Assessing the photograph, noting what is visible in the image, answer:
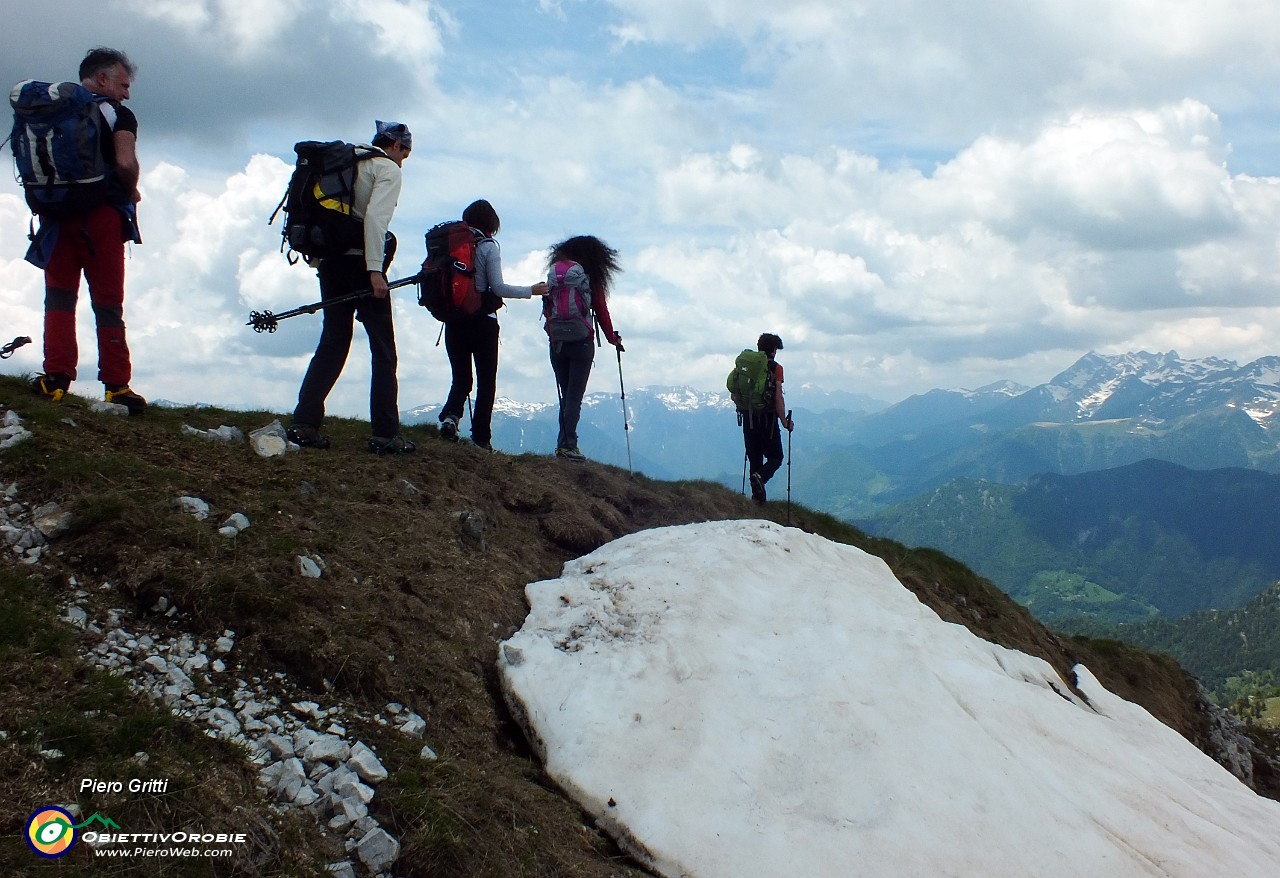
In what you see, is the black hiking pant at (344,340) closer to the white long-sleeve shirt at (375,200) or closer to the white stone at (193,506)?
the white long-sleeve shirt at (375,200)

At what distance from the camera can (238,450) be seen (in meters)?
8.69

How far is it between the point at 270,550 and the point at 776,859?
4.89m

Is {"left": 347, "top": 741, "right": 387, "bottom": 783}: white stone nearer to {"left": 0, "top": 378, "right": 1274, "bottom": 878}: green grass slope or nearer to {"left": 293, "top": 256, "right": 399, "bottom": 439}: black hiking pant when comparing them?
{"left": 0, "top": 378, "right": 1274, "bottom": 878}: green grass slope

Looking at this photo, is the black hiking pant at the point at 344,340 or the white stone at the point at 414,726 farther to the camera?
the black hiking pant at the point at 344,340

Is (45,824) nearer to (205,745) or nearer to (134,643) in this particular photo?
(205,745)

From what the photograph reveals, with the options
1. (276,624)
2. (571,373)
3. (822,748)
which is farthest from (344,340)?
(822,748)

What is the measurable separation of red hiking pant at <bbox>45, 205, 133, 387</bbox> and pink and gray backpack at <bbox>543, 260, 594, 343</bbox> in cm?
664

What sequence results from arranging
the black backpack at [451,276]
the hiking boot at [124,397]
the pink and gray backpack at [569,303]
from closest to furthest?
the hiking boot at [124,397] → the black backpack at [451,276] → the pink and gray backpack at [569,303]

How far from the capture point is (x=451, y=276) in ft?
37.0

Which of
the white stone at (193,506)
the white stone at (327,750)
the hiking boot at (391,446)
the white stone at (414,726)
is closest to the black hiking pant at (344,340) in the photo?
the hiking boot at (391,446)

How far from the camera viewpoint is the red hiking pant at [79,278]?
8.20 metres

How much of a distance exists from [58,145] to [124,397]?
2.76 metres

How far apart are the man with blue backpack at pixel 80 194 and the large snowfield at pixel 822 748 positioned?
5.78 metres

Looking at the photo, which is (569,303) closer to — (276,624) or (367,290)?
(367,290)
